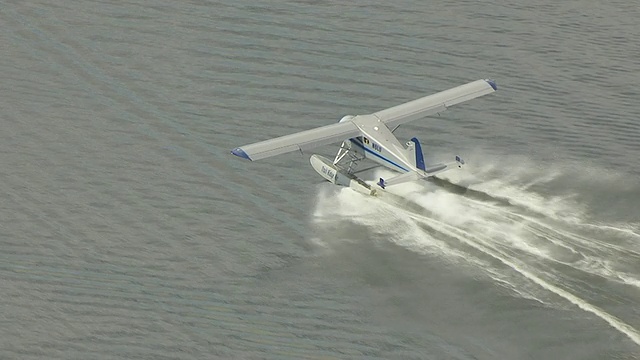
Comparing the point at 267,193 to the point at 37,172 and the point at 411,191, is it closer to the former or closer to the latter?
the point at 411,191

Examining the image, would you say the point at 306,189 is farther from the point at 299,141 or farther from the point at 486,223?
the point at 486,223

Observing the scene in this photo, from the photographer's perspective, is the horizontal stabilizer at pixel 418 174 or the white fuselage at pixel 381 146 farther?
the white fuselage at pixel 381 146

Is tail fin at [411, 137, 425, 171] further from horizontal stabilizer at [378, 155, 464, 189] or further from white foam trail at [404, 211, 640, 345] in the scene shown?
white foam trail at [404, 211, 640, 345]

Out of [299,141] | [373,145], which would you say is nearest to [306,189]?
[299,141]

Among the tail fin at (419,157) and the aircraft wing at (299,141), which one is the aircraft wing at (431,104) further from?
the tail fin at (419,157)

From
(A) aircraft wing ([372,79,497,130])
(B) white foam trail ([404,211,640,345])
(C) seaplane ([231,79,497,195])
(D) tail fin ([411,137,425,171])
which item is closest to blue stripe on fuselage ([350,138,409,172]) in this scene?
(C) seaplane ([231,79,497,195])

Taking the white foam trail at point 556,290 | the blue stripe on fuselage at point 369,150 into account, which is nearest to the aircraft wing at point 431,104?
the blue stripe on fuselage at point 369,150

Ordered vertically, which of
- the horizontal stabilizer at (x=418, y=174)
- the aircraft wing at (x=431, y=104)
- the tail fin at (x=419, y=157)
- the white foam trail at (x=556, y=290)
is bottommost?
the white foam trail at (x=556, y=290)

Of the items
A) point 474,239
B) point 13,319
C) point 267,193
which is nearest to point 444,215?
point 474,239
